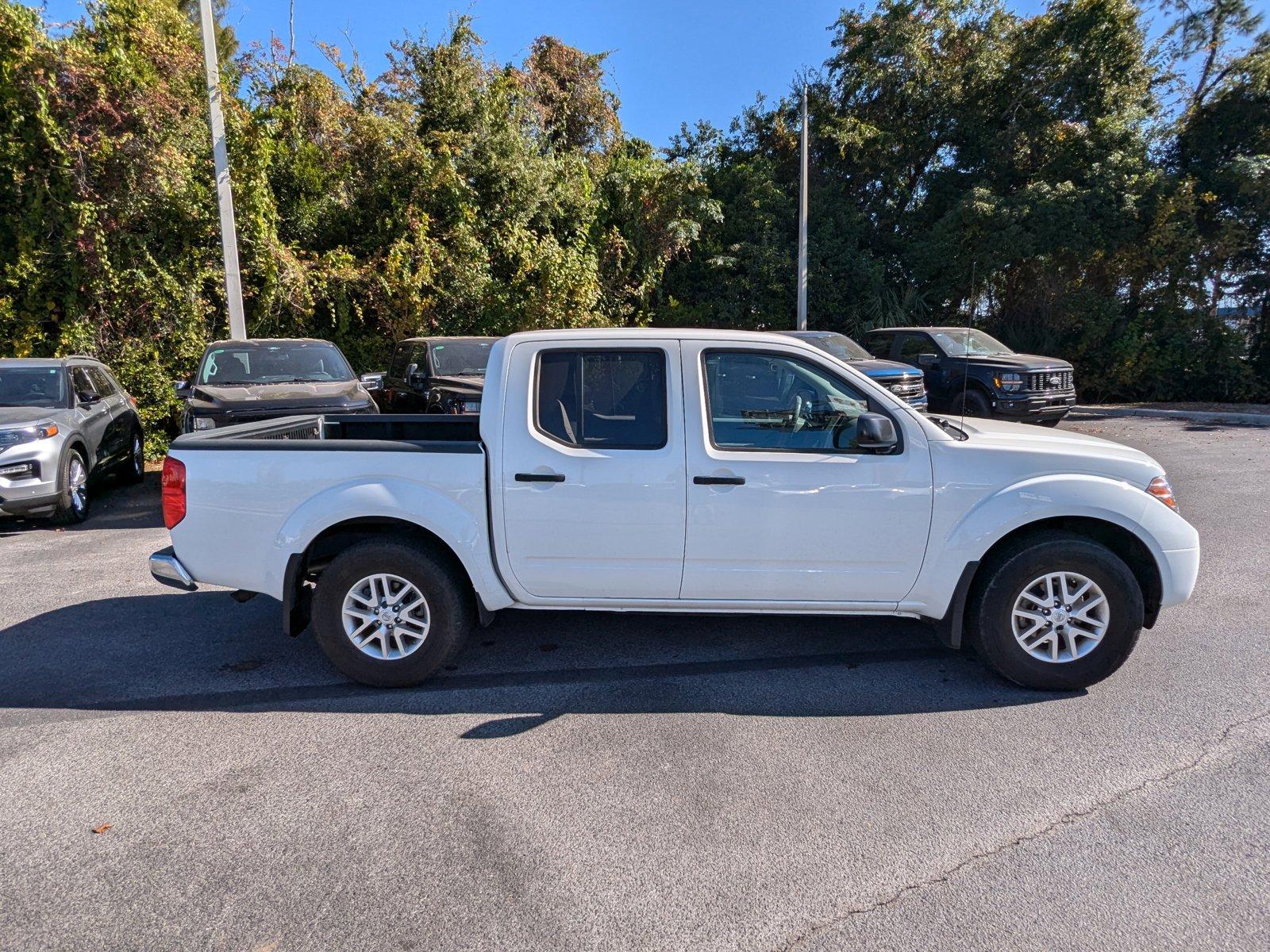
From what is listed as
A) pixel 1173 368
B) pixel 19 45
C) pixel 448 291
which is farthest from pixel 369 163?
pixel 1173 368

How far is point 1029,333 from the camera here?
19828 mm

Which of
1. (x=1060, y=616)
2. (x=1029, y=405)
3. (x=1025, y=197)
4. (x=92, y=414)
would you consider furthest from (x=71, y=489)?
(x=1025, y=197)

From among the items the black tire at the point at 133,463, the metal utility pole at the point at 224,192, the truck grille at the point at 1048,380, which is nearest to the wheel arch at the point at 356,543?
the black tire at the point at 133,463

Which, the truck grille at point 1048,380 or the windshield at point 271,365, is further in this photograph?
the truck grille at point 1048,380

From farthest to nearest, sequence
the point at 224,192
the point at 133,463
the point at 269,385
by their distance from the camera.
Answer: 1. the point at 224,192
2. the point at 133,463
3. the point at 269,385

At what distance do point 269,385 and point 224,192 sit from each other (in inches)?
155

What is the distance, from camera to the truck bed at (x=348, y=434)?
4.37 m

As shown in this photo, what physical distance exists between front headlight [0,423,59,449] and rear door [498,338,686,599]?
6.13 m

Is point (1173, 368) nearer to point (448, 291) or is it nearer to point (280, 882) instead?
point (448, 291)

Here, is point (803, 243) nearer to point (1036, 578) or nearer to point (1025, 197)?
point (1025, 197)

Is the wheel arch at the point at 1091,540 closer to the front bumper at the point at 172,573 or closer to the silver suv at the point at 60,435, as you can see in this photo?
the front bumper at the point at 172,573

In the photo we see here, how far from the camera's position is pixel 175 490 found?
14.5 feet

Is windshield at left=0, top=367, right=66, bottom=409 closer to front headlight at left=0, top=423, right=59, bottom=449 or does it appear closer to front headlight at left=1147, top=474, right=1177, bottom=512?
front headlight at left=0, top=423, right=59, bottom=449

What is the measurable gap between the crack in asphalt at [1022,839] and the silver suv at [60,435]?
8.16 metres
